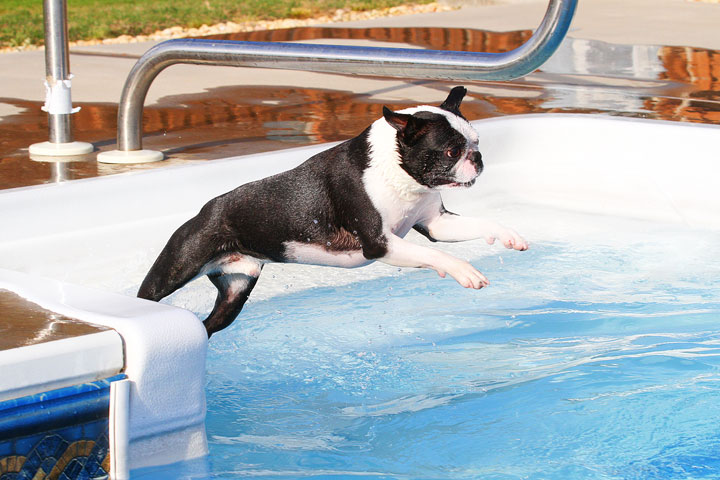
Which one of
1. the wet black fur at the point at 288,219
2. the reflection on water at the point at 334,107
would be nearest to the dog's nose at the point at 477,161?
the wet black fur at the point at 288,219

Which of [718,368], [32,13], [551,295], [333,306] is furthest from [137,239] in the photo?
[32,13]

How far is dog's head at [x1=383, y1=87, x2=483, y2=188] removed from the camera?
130 inches

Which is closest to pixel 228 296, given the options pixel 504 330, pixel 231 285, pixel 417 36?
pixel 231 285

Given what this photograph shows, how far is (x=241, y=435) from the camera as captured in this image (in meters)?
3.17

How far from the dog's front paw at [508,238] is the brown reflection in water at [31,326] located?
56.6 inches

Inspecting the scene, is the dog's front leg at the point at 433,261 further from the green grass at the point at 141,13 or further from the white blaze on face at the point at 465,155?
the green grass at the point at 141,13

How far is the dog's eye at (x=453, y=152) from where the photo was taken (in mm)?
3320

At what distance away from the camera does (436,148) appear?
3.31 m

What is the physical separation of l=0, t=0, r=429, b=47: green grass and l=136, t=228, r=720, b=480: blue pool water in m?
9.69

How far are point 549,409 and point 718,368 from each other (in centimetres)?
85

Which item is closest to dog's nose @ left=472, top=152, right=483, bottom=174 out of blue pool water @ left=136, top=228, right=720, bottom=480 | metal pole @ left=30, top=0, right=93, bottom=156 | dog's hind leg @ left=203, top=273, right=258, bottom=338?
blue pool water @ left=136, top=228, right=720, bottom=480

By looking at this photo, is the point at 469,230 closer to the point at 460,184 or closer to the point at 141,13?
the point at 460,184

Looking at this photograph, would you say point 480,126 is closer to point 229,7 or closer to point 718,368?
point 718,368

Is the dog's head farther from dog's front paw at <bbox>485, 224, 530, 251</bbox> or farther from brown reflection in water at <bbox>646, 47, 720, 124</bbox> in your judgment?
brown reflection in water at <bbox>646, 47, 720, 124</bbox>
